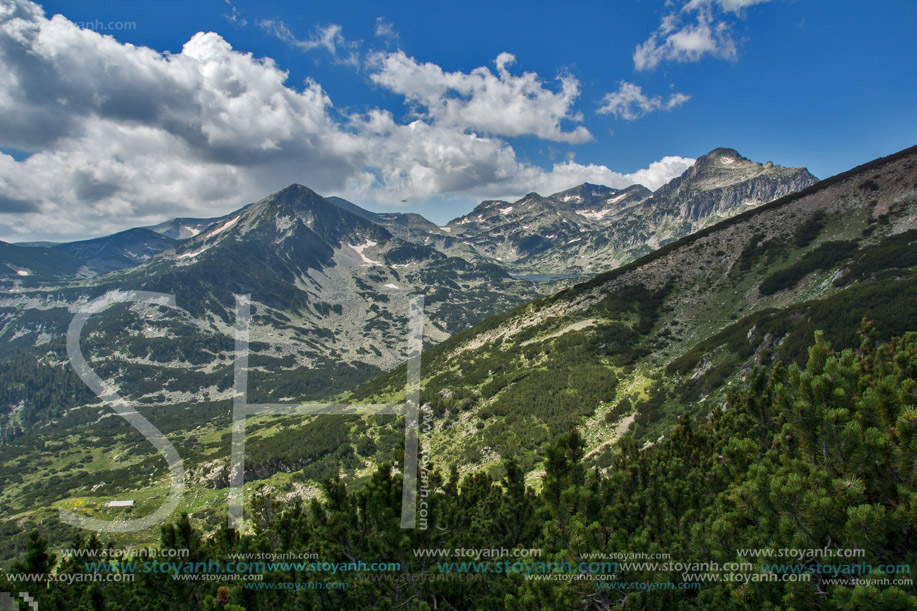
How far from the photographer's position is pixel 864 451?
6508mm

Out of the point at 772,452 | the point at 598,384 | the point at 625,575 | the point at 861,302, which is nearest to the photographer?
the point at 625,575

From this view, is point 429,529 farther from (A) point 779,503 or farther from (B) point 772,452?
(B) point 772,452

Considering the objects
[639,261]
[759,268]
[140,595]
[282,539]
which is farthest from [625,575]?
[639,261]

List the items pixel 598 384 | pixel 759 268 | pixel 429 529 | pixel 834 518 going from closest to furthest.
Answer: pixel 834 518
pixel 429 529
pixel 598 384
pixel 759 268

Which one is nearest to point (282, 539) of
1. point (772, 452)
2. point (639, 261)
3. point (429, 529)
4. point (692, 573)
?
point (429, 529)

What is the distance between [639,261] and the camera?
104 metres

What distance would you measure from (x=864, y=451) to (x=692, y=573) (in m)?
4.39

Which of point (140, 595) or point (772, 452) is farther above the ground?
point (772, 452)

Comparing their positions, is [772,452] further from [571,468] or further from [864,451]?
[571,468]

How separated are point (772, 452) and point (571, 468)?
5.05 meters

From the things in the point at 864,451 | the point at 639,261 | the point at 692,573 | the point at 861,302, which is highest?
the point at 639,261

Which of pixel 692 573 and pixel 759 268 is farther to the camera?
pixel 759 268

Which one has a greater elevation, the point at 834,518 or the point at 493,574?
the point at 834,518

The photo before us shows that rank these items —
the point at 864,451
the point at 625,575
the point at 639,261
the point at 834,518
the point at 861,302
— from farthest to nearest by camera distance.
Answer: the point at 639,261 < the point at 861,302 < the point at 625,575 < the point at 864,451 < the point at 834,518
